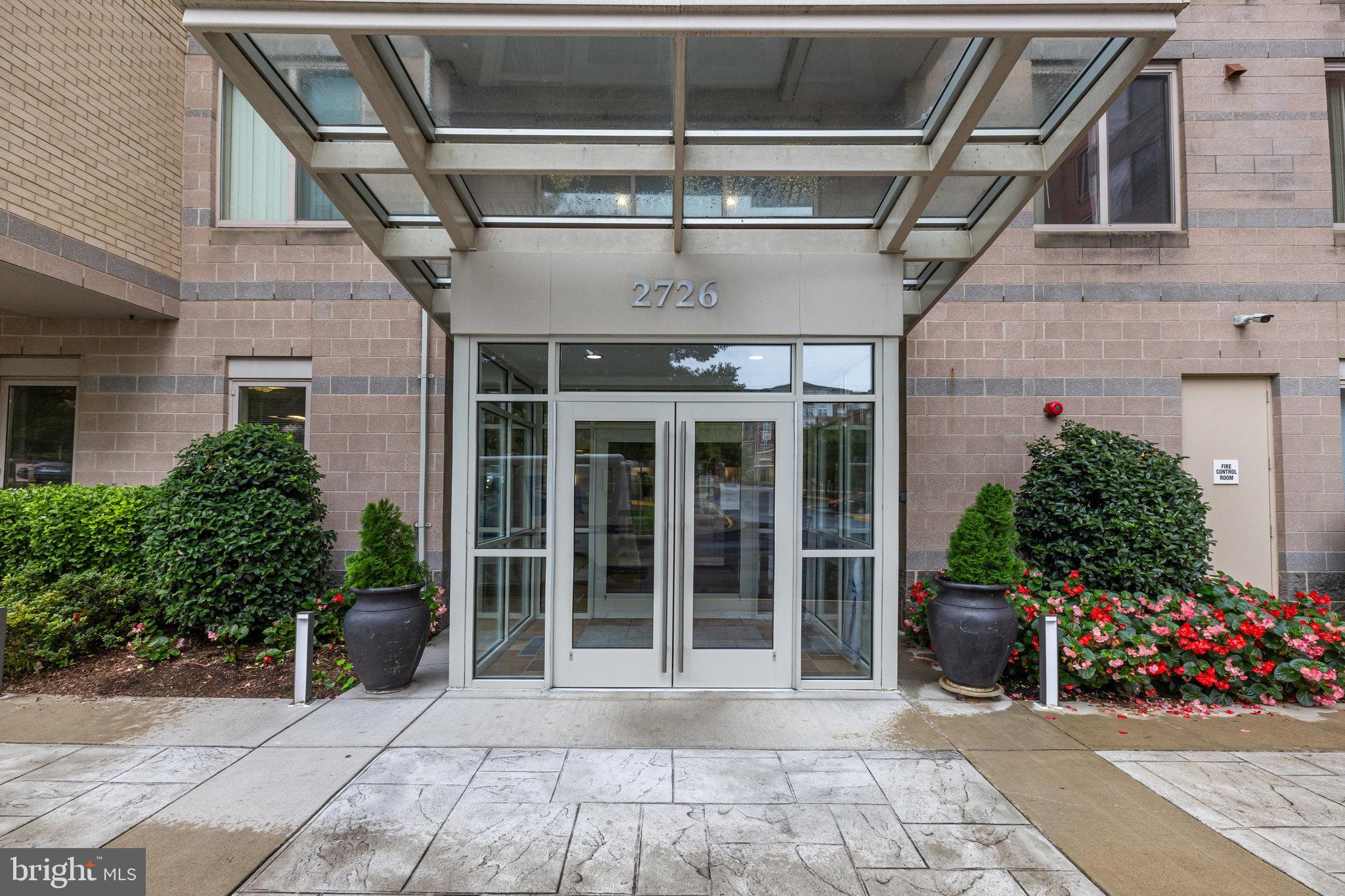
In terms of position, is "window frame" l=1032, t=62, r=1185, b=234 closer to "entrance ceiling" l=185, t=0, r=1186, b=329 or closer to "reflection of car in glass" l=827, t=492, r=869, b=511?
"entrance ceiling" l=185, t=0, r=1186, b=329

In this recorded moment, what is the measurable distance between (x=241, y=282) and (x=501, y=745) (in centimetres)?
639

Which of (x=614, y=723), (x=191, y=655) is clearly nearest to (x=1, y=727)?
(x=191, y=655)

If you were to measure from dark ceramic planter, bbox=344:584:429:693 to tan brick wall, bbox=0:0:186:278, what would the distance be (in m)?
4.87

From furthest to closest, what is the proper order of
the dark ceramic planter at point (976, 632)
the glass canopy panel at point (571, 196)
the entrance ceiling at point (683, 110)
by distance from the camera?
the dark ceramic planter at point (976, 632) < the glass canopy panel at point (571, 196) < the entrance ceiling at point (683, 110)

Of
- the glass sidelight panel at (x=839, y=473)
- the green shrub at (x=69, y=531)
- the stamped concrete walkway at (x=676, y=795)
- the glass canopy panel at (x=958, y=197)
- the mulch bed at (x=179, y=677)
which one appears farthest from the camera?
the green shrub at (x=69, y=531)

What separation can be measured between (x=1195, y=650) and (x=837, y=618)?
2749mm

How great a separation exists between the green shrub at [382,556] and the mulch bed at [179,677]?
1038mm

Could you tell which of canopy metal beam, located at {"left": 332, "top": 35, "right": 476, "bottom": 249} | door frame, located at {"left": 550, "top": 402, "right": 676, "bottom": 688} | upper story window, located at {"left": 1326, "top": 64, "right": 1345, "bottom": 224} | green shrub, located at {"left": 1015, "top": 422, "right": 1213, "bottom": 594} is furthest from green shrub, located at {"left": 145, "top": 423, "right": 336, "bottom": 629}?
upper story window, located at {"left": 1326, "top": 64, "right": 1345, "bottom": 224}

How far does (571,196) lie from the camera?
4.99m

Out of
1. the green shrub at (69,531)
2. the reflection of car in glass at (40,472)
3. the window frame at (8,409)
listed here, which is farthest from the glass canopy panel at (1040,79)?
A: the reflection of car in glass at (40,472)

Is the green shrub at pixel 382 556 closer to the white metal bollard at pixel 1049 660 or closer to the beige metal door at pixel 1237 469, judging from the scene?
the white metal bollard at pixel 1049 660

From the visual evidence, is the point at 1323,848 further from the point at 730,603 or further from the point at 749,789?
the point at 730,603

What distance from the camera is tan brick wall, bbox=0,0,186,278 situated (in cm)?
585

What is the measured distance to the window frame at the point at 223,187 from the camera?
758 centimetres
